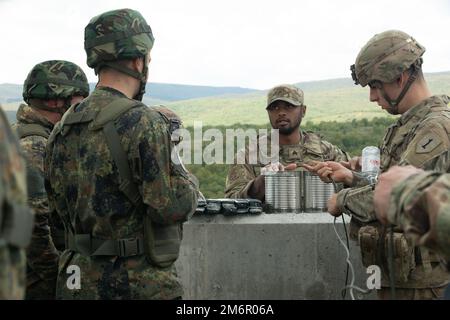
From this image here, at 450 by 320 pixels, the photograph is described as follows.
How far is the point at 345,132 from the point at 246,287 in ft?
85.2

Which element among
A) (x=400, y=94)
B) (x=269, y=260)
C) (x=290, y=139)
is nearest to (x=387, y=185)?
(x=400, y=94)

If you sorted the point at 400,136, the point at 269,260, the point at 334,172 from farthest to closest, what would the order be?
1. the point at 269,260
2. the point at 334,172
3. the point at 400,136

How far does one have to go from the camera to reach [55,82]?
6.49 metres

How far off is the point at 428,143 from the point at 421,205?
2.46 m

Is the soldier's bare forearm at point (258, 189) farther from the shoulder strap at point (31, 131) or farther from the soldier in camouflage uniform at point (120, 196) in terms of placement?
the soldier in camouflage uniform at point (120, 196)

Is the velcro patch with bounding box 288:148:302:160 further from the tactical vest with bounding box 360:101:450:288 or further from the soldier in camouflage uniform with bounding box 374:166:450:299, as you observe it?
the soldier in camouflage uniform with bounding box 374:166:450:299

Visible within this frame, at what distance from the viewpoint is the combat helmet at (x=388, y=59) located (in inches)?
233

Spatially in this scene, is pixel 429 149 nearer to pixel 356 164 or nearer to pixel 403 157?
pixel 403 157

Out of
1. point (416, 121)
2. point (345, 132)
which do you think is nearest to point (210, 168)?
point (345, 132)

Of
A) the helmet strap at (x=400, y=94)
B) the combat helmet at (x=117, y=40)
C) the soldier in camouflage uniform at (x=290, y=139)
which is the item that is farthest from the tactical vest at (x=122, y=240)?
the soldier in camouflage uniform at (x=290, y=139)

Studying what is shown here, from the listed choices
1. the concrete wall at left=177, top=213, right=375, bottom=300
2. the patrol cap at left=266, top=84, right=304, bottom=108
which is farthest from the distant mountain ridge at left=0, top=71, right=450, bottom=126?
the concrete wall at left=177, top=213, right=375, bottom=300

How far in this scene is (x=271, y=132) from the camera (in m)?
9.38

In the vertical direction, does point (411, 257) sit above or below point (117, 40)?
below

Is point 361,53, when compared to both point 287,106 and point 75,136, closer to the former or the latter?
point 75,136
